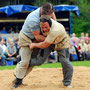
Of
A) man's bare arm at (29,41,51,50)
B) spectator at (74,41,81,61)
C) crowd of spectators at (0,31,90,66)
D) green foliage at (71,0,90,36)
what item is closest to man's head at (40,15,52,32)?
man's bare arm at (29,41,51,50)

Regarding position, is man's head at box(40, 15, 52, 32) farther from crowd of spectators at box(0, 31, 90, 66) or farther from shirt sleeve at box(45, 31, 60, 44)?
crowd of spectators at box(0, 31, 90, 66)

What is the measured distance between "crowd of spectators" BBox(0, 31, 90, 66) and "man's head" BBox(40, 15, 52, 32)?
7.40 meters

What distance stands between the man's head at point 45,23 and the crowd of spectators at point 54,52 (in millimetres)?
7404

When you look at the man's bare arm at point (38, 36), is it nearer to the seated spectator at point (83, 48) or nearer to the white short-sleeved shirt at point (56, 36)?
the white short-sleeved shirt at point (56, 36)

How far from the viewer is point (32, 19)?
507 cm

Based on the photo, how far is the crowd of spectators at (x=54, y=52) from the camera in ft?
41.0

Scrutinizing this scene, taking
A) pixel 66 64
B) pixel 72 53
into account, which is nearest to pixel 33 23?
pixel 66 64

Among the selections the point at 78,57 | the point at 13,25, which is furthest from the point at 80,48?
the point at 13,25

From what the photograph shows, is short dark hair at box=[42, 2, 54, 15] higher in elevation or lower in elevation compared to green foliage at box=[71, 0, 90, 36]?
higher

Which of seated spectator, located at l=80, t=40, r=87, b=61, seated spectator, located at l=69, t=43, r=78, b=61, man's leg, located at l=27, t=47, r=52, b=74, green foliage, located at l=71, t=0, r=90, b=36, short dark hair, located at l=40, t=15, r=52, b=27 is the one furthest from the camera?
green foliage, located at l=71, t=0, r=90, b=36

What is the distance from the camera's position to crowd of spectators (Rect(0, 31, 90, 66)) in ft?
41.0

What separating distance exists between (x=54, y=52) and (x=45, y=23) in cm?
827

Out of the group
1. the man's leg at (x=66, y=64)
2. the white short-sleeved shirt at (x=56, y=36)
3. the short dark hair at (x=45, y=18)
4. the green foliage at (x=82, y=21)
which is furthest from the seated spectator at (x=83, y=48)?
the short dark hair at (x=45, y=18)

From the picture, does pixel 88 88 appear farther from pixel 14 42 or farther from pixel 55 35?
pixel 14 42
